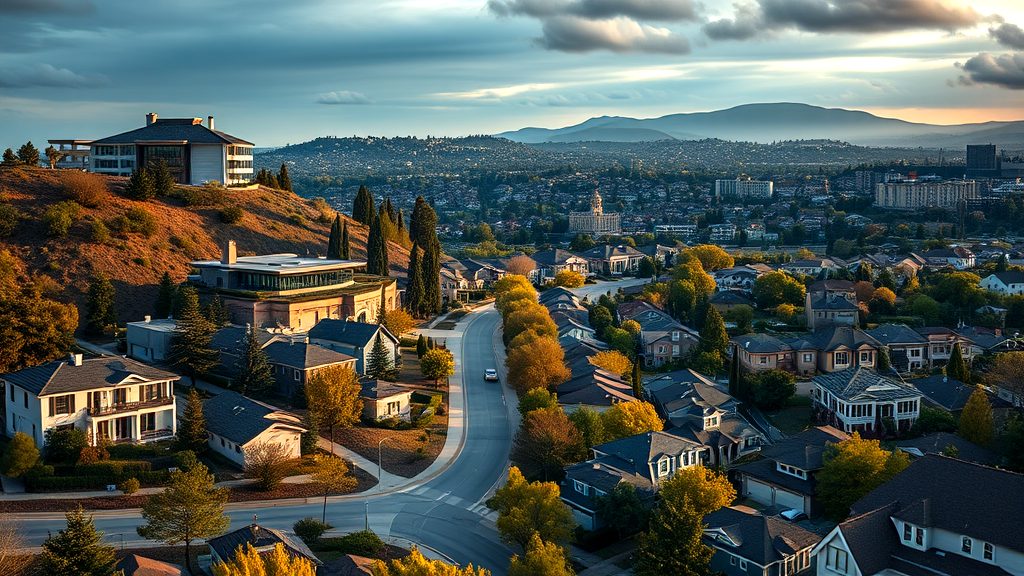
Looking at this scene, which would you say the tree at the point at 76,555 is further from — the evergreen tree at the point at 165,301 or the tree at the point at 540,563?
the evergreen tree at the point at 165,301

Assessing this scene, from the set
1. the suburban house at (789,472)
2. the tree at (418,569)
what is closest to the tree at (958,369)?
the suburban house at (789,472)

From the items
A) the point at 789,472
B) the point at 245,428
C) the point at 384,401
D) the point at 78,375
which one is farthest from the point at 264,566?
the point at 789,472

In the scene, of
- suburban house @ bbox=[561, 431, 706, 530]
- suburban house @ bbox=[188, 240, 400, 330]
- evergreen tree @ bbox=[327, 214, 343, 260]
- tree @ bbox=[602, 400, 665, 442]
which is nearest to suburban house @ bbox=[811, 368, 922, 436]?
suburban house @ bbox=[561, 431, 706, 530]

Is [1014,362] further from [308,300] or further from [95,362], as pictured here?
[95,362]

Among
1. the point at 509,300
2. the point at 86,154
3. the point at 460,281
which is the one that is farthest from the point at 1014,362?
the point at 86,154

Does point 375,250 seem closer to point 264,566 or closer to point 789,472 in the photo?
point 789,472

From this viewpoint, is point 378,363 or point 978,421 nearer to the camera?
point 978,421

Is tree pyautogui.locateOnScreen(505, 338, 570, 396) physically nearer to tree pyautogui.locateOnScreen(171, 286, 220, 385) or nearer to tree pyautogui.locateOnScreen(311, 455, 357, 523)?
tree pyautogui.locateOnScreen(311, 455, 357, 523)
